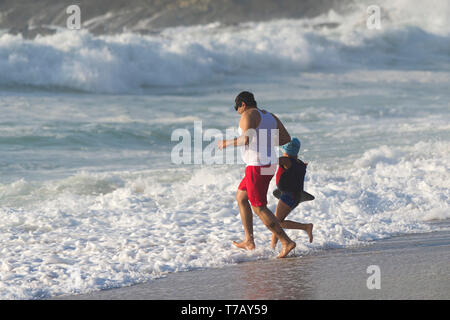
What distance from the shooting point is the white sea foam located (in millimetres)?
5918

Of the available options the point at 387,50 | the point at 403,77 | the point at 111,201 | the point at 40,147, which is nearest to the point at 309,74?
the point at 403,77

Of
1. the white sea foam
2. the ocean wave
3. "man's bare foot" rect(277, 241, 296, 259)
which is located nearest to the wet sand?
"man's bare foot" rect(277, 241, 296, 259)

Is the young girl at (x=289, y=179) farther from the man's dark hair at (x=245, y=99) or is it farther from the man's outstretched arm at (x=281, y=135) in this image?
the man's dark hair at (x=245, y=99)

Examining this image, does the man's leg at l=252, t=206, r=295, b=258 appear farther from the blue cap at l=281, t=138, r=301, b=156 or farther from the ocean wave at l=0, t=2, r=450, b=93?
the ocean wave at l=0, t=2, r=450, b=93

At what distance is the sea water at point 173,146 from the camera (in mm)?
6656

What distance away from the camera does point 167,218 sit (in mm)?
8117

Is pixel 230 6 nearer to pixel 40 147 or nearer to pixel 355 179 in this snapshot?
pixel 40 147

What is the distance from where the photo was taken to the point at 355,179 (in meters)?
10.4

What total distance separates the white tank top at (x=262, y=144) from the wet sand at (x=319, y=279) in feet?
2.93

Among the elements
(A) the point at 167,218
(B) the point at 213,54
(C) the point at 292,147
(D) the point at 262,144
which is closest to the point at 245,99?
(D) the point at 262,144

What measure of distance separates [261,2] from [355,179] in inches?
1862

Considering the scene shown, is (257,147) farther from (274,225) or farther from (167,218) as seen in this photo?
(167,218)

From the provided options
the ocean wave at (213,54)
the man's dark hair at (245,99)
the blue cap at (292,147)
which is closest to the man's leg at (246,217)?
the blue cap at (292,147)

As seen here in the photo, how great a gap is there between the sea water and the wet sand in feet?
0.91
